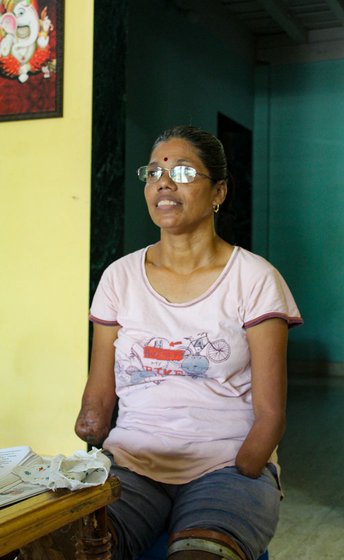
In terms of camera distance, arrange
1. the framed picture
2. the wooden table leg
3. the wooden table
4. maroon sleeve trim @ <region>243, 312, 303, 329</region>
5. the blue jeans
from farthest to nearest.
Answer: the framed picture → maroon sleeve trim @ <region>243, 312, 303, 329</region> → the blue jeans → the wooden table leg → the wooden table

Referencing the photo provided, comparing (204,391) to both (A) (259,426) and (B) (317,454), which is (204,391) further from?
(B) (317,454)

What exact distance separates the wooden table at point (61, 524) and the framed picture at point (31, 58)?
7.34 feet

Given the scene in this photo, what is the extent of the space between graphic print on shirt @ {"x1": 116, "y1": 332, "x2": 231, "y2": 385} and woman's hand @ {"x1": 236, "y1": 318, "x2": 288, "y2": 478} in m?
0.07

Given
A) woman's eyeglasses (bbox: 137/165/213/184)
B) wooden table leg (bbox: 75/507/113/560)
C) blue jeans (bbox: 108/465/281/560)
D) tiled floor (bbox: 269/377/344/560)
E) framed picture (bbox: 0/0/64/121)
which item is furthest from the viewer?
framed picture (bbox: 0/0/64/121)

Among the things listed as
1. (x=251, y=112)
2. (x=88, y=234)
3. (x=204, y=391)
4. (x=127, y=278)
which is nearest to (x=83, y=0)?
(x=88, y=234)

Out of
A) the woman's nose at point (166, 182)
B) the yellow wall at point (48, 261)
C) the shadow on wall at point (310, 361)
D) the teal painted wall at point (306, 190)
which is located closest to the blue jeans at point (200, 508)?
the woman's nose at point (166, 182)

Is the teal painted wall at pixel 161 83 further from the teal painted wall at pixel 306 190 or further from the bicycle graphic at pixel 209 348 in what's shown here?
the bicycle graphic at pixel 209 348

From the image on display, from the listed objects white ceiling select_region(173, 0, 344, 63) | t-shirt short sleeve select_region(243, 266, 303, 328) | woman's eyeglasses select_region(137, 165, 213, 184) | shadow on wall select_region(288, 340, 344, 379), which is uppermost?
white ceiling select_region(173, 0, 344, 63)

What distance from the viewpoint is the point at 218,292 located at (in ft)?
6.05

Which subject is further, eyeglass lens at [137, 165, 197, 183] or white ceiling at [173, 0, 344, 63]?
white ceiling at [173, 0, 344, 63]

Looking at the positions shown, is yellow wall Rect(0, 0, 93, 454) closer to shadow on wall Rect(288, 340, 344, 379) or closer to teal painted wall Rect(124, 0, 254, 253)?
teal painted wall Rect(124, 0, 254, 253)

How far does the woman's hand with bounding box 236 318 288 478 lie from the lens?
1.73 metres

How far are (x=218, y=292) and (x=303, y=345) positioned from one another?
7072 millimetres

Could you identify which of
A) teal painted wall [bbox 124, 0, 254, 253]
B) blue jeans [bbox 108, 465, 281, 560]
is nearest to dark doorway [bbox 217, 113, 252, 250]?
teal painted wall [bbox 124, 0, 254, 253]
